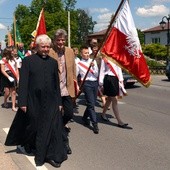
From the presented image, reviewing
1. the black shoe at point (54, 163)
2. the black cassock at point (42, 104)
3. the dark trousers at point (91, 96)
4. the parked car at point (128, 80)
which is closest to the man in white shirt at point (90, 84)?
the dark trousers at point (91, 96)

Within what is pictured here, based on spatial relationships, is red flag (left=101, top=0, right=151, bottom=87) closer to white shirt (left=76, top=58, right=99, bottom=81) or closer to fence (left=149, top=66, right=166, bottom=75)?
white shirt (left=76, top=58, right=99, bottom=81)

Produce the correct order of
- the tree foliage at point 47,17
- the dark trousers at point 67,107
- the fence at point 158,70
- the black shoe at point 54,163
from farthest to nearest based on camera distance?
the tree foliage at point 47,17 → the fence at point 158,70 → the dark trousers at point 67,107 → the black shoe at point 54,163

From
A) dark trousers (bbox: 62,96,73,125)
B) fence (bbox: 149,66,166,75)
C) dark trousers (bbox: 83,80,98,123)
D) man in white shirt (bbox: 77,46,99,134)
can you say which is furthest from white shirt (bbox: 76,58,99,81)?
fence (bbox: 149,66,166,75)

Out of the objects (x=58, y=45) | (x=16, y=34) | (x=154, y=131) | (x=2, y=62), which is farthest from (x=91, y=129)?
(x=16, y=34)

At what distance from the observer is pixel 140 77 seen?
23.5ft

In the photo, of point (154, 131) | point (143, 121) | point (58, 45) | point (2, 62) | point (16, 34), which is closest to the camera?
point (58, 45)

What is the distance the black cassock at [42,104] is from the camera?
5449 millimetres

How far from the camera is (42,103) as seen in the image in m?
5.50

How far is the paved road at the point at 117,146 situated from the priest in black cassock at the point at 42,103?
0.21 meters

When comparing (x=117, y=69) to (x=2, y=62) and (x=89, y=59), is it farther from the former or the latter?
(x=2, y=62)

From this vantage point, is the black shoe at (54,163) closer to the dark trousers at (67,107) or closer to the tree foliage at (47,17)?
the dark trousers at (67,107)

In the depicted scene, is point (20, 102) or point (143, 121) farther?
point (143, 121)

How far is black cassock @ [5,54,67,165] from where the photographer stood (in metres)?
5.45

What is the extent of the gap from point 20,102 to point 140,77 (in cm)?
257
